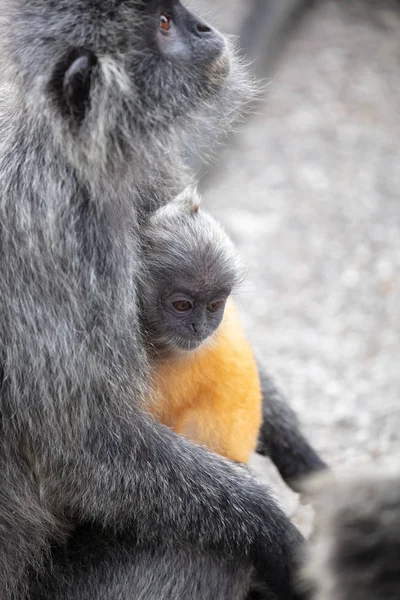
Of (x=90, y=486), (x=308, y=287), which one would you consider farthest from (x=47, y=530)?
(x=308, y=287)

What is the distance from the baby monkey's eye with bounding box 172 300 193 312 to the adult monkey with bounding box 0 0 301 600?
328 millimetres

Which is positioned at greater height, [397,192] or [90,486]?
[90,486]

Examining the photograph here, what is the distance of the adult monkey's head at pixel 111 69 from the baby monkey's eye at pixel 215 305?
0.65 metres

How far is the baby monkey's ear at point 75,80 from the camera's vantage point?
332cm

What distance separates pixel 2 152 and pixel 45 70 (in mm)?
314

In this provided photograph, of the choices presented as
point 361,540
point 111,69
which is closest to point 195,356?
point 111,69

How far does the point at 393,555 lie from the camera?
90.0 inches

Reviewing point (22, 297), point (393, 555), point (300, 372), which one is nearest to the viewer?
point (393, 555)

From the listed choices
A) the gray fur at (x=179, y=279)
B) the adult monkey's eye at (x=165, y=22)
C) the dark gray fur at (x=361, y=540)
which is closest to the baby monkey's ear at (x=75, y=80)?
the adult monkey's eye at (x=165, y=22)

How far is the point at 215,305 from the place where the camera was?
395cm

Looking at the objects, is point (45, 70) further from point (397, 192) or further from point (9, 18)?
point (397, 192)

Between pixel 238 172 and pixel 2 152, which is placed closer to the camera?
pixel 2 152

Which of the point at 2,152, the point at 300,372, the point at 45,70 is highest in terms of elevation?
the point at 45,70

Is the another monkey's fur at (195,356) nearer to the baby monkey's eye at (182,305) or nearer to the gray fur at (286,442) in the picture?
the baby monkey's eye at (182,305)
